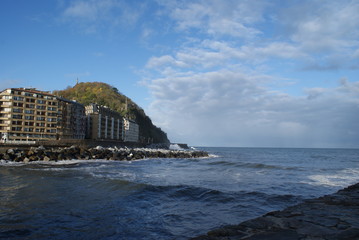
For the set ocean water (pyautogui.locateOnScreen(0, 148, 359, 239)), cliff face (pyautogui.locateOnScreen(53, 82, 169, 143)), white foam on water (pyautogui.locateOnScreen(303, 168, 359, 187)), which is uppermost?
cliff face (pyautogui.locateOnScreen(53, 82, 169, 143))

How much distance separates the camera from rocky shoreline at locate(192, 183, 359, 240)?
6441mm

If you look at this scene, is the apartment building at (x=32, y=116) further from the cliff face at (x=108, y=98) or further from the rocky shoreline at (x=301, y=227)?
the rocky shoreline at (x=301, y=227)

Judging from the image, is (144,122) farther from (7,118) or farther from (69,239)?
(69,239)

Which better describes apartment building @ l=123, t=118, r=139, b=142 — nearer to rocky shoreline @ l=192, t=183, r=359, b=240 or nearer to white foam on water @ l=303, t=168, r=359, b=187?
white foam on water @ l=303, t=168, r=359, b=187

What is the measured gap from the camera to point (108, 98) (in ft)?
566

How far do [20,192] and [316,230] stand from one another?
16.1 metres

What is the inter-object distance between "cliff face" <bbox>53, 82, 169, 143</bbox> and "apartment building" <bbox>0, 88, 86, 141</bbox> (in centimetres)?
6424

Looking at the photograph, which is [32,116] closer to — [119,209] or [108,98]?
[119,209]

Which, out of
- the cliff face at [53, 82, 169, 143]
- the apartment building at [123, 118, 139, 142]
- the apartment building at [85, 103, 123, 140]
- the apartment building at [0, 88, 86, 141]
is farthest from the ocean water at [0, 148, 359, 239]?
the cliff face at [53, 82, 169, 143]

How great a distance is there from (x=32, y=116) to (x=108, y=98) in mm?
97792

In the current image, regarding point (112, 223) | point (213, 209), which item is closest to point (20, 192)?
point (112, 223)

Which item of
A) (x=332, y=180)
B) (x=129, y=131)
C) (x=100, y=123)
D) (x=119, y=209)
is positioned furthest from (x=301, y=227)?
(x=129, y=131)

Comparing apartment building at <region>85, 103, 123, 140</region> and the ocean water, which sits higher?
apartment building at <region>85, 103, 123, 140</region>

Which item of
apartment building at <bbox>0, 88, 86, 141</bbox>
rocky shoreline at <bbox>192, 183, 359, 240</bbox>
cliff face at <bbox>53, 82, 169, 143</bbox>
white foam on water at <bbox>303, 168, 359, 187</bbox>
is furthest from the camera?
cliff face at <bbox>53, 82, 169, 143</bbox>
